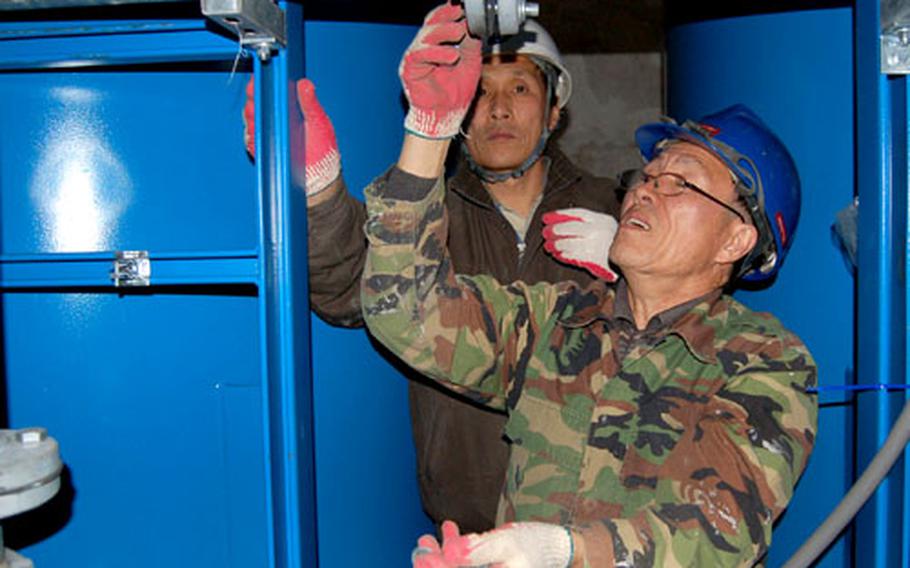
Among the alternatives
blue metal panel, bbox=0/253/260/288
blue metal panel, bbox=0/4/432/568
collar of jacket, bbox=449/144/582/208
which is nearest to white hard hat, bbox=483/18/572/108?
collar of jacket, bbox=449/144/582/208

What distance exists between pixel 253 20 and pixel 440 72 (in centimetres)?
27

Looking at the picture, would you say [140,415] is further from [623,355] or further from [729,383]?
[729,383]

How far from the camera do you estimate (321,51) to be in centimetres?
136

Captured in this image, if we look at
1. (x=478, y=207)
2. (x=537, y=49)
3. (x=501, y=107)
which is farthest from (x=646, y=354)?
(x=537, y=49)

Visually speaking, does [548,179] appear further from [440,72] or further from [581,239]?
[440,72]

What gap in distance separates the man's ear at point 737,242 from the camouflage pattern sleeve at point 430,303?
326 mm

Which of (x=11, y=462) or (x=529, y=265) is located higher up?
(x=529, y=265)

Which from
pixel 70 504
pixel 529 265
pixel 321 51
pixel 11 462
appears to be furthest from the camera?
pixel 529 265

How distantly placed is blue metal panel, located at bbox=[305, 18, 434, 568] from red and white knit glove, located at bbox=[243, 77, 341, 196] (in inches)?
5.4

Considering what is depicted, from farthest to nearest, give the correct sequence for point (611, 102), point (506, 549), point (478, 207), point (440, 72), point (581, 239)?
point (611, 102) → point (478, 207) → point (581, 239) → point (440, 72) → point (506, 549)

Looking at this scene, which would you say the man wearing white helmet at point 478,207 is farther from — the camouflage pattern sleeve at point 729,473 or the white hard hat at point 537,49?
the camouflage pattern sleeve at point 729,473

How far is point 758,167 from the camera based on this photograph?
4.37 ft

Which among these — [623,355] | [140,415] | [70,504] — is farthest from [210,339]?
[623,355]

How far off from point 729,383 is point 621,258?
25 cm
